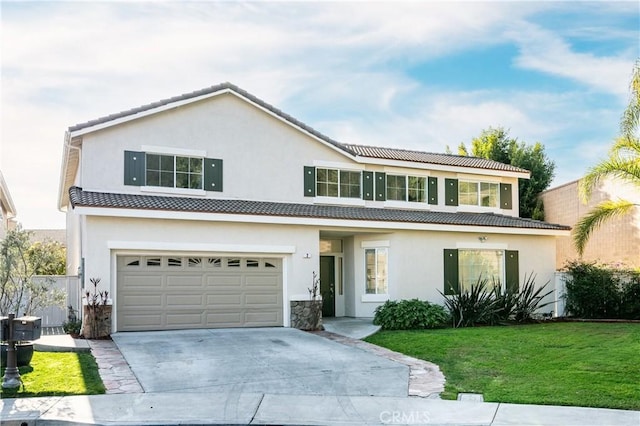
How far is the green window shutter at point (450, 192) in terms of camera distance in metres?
23.5

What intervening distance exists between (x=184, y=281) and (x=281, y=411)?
29.1 feet

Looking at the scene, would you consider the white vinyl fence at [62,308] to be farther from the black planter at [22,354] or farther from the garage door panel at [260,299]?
the black planter at [22,354]

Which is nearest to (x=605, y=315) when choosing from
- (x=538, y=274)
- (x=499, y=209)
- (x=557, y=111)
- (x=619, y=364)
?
(x=538, y=274)

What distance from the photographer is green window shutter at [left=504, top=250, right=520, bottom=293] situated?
22094 mm

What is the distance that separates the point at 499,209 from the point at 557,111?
4283 millimetres

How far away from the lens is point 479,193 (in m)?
24.4

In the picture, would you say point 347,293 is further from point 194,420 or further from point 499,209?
point 194,420

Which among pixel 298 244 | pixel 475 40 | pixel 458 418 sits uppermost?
pixel 475 40

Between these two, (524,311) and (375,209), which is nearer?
(524,311)

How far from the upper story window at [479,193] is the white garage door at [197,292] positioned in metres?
8.96

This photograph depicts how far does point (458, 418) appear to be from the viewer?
340 inches

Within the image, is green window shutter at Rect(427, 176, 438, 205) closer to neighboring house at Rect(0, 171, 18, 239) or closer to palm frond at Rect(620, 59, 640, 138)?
palm frond at Rect(620, 59, 640, 138)

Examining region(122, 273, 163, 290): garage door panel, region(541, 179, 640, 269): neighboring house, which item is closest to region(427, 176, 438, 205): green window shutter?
region(541, 179, 640, 269): neighboring house

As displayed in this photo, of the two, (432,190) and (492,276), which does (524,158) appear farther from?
(492,276)
